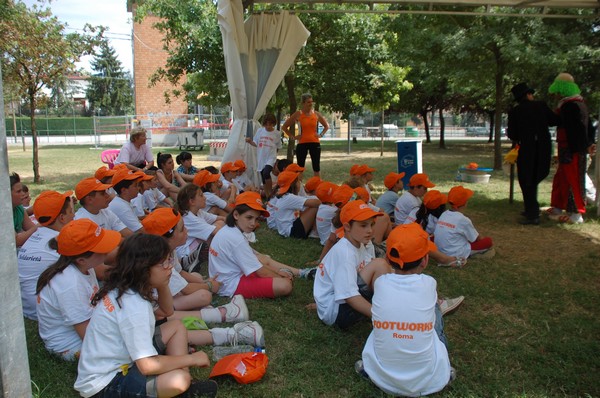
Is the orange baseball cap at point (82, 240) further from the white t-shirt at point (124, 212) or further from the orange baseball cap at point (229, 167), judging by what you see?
the orange baseball cap at point (229, 167)

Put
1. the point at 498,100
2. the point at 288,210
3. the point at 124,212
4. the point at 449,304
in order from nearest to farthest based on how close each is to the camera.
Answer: the point at 449,304
the point at 124,212
the point at 288,210
the point at 498,100

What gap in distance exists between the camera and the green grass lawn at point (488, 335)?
3.00 metres

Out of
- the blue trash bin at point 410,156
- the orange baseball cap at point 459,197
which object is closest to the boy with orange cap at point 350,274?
the orange baseball cap at point 459,197

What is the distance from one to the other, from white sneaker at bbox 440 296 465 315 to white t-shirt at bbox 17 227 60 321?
2927 mm

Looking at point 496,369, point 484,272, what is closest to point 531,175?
point 484,272

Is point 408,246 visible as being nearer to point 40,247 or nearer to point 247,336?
→ point 247,336

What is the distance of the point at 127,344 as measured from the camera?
253 cm

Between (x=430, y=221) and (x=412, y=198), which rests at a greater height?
(x=412, y=198)

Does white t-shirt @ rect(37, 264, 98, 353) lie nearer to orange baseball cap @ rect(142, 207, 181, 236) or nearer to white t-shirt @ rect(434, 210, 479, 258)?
orange baseball cap @ rect(142, 207, 181, 236)

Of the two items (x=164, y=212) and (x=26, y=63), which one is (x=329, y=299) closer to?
(x=164, y=212)

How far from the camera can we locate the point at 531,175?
7.01m

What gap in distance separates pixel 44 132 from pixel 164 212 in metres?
40.6

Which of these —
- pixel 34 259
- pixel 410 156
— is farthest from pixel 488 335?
pixel 410 156

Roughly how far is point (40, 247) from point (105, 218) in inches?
45.0
